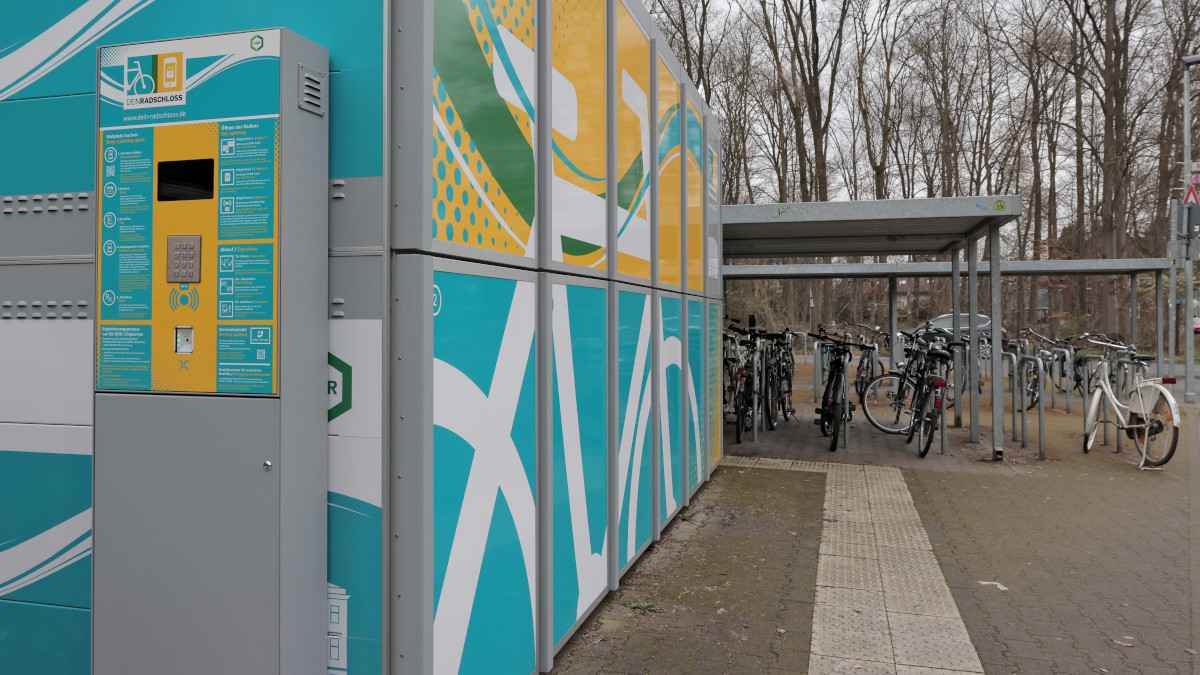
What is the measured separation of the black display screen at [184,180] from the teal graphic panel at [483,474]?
0.68 meters

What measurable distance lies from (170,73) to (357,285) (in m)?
0.77

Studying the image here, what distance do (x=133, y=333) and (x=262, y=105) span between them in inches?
29.6

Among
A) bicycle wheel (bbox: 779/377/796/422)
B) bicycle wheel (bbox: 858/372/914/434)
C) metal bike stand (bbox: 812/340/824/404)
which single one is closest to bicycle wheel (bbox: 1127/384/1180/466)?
bicycle wheel (bbox: 858/372/914/434)

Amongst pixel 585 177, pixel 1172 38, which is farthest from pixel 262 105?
pixel 1172 38

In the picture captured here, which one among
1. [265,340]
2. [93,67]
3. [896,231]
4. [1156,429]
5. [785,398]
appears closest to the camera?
[265,340]

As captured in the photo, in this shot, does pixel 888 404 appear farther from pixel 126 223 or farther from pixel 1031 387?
pixel 126 223

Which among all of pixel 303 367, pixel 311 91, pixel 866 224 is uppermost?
pixel 866 224

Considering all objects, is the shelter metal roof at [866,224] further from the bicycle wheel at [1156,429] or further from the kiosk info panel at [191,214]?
the kiosk info panel at [191,214]

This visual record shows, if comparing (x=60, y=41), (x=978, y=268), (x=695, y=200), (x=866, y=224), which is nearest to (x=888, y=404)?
(x=866, y=224)

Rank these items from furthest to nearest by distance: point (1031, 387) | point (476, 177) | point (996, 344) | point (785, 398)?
point (1031, 387) < point (785, 398) < point (996, 344) < point (476, 177)

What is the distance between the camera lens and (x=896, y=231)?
1014cm

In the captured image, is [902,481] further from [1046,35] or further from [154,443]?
[1046,35]

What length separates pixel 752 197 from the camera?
25.2 m

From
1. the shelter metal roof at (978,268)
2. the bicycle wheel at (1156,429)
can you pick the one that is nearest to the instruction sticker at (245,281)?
the bicycle wheel at (1156,429)
